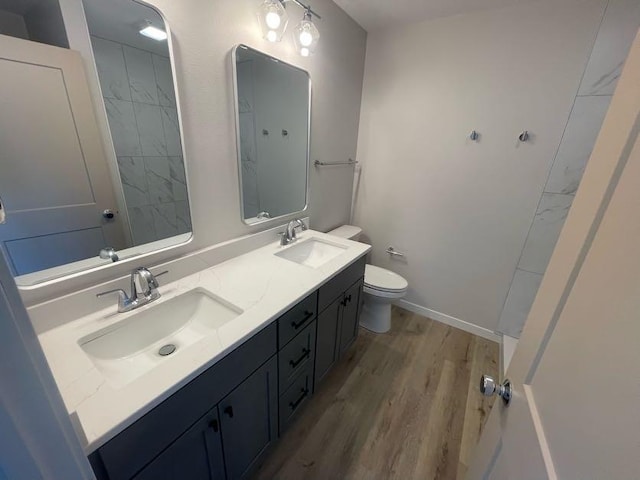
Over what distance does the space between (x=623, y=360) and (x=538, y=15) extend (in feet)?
6.79

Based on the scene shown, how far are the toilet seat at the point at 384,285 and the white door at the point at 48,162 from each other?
63.8 inches

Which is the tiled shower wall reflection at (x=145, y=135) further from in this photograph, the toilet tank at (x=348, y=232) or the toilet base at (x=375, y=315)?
the toilet base at (x=375, y=315)

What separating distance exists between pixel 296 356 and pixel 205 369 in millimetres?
535

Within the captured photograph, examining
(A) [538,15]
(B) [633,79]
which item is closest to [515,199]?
(A) [538,15]

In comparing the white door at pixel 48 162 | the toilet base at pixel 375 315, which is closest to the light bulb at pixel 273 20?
the white door at pixel 48 162

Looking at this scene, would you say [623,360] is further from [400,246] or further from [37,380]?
[400,246]

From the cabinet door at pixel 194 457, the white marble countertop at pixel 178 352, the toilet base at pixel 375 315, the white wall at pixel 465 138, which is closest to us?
the white marble countertop at pixel 178 352

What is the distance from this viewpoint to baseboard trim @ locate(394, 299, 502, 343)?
2.16m

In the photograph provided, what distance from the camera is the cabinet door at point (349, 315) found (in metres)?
1.61

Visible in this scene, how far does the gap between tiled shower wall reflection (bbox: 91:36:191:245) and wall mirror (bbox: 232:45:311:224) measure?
1.09ft

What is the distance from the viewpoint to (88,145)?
0.91m

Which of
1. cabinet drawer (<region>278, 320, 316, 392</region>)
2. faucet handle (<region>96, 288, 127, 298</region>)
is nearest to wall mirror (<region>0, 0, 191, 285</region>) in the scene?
faucet handle (<region>96, 288, 127, 298</region>)

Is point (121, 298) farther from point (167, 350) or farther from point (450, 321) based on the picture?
point (450, 321)

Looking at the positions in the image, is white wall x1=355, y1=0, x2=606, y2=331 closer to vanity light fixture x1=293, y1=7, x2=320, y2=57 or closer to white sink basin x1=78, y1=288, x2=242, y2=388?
vanity light fixture x1=293, y1=7, x2=320, y2=57
